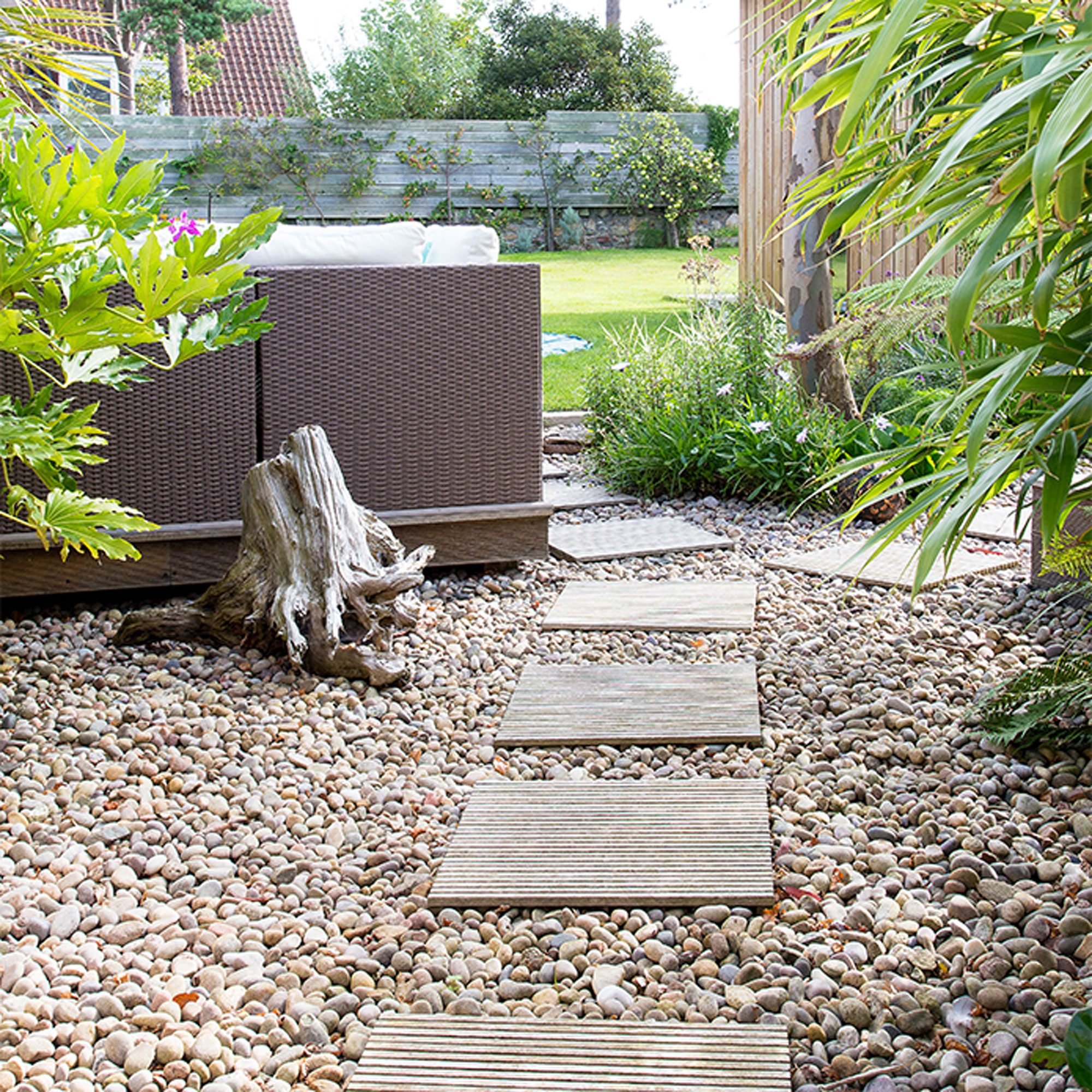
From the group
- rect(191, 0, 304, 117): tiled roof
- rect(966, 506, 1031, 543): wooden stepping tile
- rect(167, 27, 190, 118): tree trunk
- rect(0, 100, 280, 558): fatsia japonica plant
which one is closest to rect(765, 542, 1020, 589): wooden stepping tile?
rect(966, 506, 1031, 543): wooden stepping tile

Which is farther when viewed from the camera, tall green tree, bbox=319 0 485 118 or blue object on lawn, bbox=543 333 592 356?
tall green tree, bbox=319 0 485 118

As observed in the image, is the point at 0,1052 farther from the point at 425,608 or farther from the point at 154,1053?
the point at 425,608

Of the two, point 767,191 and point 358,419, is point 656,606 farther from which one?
point 767,191

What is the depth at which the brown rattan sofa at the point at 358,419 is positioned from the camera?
9.56 ft

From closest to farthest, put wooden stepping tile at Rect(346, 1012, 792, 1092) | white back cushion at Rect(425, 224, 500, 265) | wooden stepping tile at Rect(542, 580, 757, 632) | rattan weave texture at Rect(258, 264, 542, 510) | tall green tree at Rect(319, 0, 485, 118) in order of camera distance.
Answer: wooden stepping tile at Rect(346, 1012, 792, 1092), wooden stepping tile at Rect(542, 580, 757, 632), rattan weave texture at Rect(258, 264, 542, 510), white back cushion at Rect(425, 224, 500, 265), tall green tree at Rect(319, 0, 485, 118)

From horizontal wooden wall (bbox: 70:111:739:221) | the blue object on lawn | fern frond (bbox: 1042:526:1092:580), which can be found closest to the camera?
fern frond (bbox: 1042:526:1092:580)

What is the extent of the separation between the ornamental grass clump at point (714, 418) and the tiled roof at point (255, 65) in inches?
597

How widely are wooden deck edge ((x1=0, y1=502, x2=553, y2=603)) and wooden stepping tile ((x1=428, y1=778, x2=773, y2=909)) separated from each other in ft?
4.26

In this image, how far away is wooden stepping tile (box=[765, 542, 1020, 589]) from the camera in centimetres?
307

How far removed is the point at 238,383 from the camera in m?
2.98

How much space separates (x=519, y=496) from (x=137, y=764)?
151 centimetres

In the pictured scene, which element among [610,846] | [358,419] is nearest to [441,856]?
[610,846]

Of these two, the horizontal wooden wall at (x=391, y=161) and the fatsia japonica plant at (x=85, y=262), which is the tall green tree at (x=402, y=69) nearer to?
the horizontal wooden wall at (x=391, y=161)

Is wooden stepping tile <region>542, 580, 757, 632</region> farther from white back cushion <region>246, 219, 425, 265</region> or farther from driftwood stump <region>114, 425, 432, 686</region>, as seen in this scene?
white back cushion <region>246, 219, 425, 265</region>
